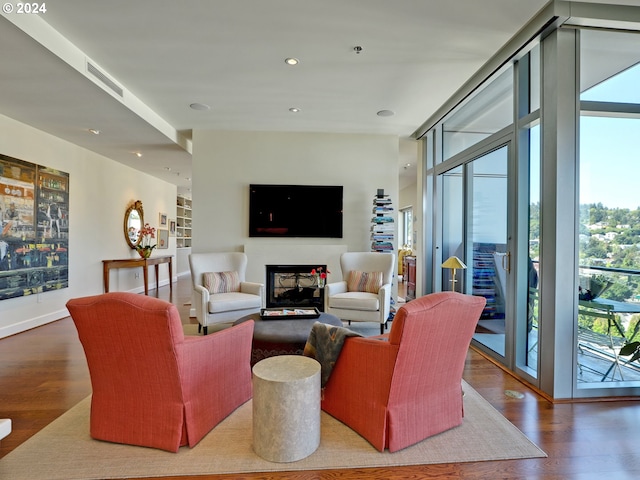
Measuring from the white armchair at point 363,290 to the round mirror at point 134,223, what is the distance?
4.60 metres

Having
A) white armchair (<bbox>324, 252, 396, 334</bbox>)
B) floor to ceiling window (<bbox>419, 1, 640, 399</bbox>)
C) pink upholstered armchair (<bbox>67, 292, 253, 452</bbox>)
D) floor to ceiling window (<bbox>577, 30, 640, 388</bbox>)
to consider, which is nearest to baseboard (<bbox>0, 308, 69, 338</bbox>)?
pink upholstered armchair (<bbox>67, 292, 253, 452</bbox>)

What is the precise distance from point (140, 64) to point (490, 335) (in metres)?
4.45

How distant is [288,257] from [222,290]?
47.6 inches

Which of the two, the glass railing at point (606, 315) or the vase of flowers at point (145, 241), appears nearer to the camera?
the glass railing at point (606, 315)

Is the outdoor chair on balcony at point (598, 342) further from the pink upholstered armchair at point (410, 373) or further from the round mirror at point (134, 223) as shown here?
the round mirror at point (134, 223)

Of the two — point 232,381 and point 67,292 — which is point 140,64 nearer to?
point 232,381

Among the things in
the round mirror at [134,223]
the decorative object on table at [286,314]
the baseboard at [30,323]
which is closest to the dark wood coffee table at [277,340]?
the decorative object on table at [286,314]

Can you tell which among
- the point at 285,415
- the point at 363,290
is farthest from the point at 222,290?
the point at 285,415

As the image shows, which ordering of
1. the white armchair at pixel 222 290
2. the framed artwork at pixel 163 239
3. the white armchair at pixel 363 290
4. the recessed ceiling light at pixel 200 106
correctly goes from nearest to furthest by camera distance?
1. the white armchair at pixel 222 290
2. the white armchair at pixel 363 290
3. the recessed ceiling light at pixel 200 106
4. the framed artwork at pixel 163 239

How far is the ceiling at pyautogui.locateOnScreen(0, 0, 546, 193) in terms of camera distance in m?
2.48

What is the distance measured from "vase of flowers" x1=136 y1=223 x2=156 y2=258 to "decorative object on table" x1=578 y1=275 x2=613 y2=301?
6815 mm

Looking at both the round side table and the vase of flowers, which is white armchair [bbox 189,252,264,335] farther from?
the vase of flowers

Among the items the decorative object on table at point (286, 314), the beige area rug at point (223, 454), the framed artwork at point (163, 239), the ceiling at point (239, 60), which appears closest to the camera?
the beige area rug at point (223, 454)

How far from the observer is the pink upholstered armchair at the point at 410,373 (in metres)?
1.78
